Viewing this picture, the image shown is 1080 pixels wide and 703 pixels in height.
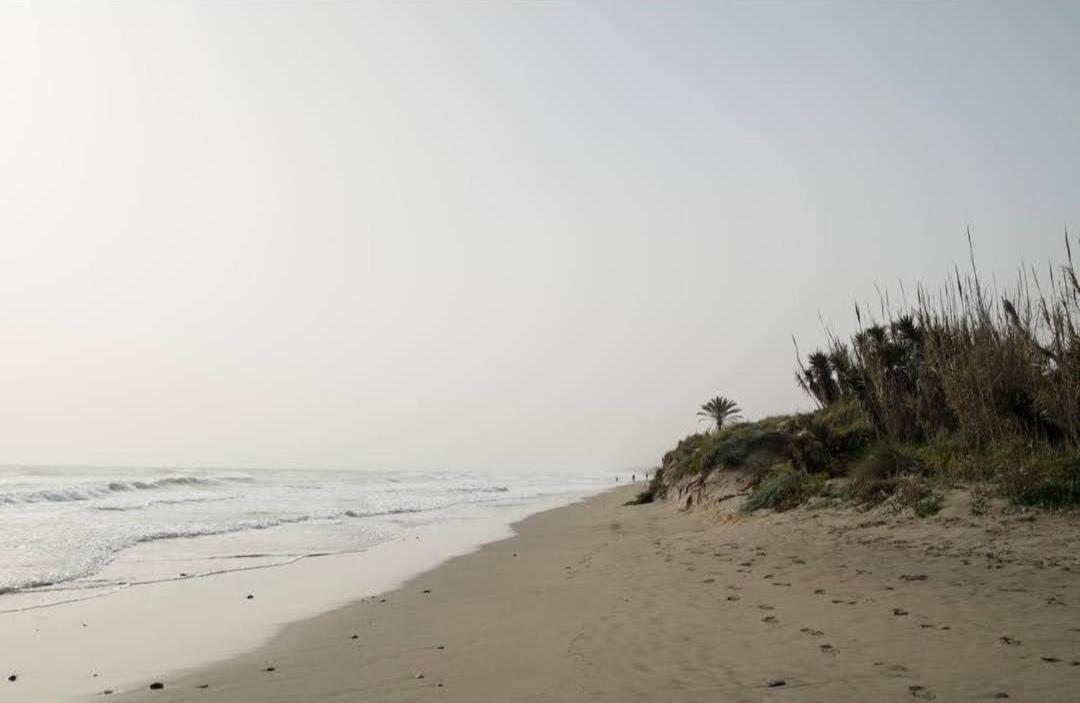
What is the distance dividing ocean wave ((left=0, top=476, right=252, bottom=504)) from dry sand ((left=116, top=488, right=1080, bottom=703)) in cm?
3036

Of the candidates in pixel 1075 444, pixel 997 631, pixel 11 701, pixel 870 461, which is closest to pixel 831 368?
pixel 870 461

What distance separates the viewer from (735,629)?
25.6ft

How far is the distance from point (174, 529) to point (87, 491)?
20.8 m

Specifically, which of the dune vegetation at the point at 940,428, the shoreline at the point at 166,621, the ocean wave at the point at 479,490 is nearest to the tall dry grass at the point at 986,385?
the dune vegetation at the point at 940,428

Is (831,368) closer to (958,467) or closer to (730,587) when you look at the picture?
(958,467)

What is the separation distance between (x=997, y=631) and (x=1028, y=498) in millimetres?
6416

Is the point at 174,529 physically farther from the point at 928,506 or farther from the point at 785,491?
the point at 928,506

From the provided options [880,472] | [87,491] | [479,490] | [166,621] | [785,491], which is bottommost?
[166,621]

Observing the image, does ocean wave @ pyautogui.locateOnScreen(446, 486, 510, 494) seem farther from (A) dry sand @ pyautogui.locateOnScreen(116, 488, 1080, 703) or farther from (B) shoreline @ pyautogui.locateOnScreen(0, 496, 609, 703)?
(A) dry sand @ pyautogui.locateOnScreen(116, 488, 1080, 703)

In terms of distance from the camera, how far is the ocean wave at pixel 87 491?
34.8m

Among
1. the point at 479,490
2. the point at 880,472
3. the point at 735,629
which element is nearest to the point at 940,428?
the point at 880,472

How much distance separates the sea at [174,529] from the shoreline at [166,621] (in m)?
0.83

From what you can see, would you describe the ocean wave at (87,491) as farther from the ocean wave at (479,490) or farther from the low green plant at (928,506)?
the low green plant at (928,506)

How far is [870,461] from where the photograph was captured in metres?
16.3
